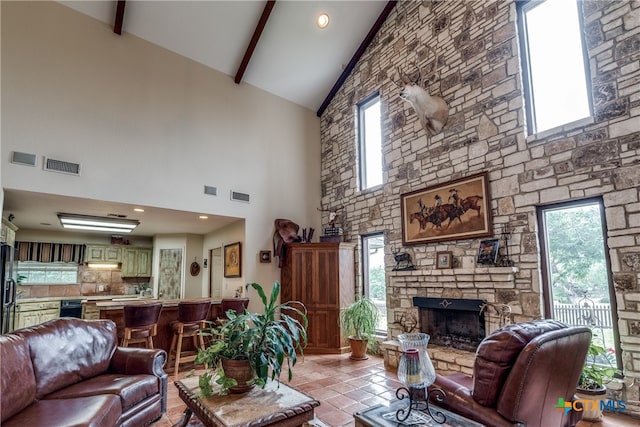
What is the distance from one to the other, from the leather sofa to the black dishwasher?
500 cm

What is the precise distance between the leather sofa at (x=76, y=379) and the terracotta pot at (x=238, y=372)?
A: 832mm

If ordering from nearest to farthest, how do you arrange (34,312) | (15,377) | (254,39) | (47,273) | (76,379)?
1. (15,377)
2. (76,379)
3. (254,39)
4. (34,312)
5. (47,273)

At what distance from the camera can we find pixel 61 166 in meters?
4.68

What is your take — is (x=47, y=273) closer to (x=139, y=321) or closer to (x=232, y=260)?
(x=232, y=260)

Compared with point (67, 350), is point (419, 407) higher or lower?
lower

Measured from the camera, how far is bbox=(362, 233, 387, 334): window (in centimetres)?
611

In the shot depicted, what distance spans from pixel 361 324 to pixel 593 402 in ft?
10.0

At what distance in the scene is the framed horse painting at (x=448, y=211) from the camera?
4.56 m

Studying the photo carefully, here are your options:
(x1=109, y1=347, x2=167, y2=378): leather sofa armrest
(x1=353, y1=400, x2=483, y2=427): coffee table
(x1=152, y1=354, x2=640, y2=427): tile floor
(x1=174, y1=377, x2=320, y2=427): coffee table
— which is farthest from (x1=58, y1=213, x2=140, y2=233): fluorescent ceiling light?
(x1=353, y1=400, x2=483, y2=427): coffee table

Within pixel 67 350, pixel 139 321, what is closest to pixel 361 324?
pixel 139 321

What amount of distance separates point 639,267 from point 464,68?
128 inches

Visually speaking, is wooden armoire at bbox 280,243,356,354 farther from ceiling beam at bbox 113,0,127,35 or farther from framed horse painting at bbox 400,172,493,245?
ceiling beam at bbox 113,0,127,35

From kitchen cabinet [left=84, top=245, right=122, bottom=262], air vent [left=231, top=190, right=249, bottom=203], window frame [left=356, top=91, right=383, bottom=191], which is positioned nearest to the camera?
air vent [left=231, top=190, right=249, bottom=203]

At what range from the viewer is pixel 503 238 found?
4309 mm
